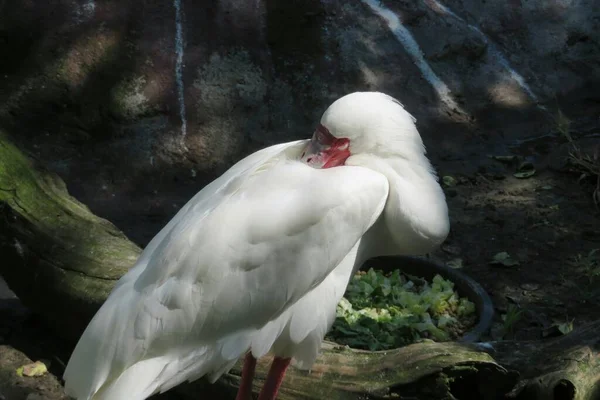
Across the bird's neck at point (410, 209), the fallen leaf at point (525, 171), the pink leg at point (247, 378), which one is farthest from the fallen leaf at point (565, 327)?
the fallen leaf at point (525, 171)

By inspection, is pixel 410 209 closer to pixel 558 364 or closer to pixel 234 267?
pixel 234 267

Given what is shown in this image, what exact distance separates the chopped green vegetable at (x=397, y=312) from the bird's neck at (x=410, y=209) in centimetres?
105

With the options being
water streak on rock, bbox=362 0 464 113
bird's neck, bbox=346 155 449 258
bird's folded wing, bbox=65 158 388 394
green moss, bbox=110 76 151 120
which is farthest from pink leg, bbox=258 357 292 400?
water streak on rock, bbox=362 0 464 113

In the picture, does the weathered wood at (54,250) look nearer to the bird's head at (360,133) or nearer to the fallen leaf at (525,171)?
the bird's head at (360,133)

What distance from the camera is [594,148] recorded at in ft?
21.1

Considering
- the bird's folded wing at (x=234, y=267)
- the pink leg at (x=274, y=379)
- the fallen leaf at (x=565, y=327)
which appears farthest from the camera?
the fallen leaf at (x=565, y=327)

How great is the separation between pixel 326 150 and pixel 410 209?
386 mm

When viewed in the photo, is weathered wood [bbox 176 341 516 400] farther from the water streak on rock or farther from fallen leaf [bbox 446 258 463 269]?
the water streak on rock

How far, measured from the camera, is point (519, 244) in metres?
5.46

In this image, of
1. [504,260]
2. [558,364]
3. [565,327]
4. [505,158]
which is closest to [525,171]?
[505,158]

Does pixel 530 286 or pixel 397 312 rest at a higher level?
pixel 397 312

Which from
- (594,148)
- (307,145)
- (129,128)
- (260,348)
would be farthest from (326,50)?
(260,348)

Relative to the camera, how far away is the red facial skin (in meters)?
3.23

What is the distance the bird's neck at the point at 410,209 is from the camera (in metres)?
3.13
